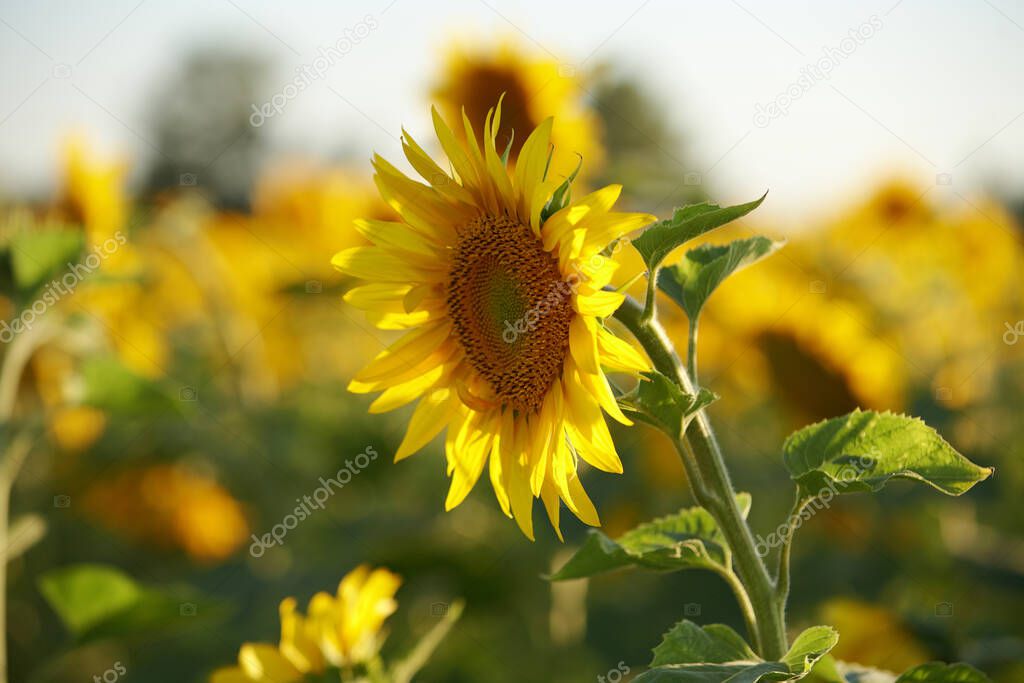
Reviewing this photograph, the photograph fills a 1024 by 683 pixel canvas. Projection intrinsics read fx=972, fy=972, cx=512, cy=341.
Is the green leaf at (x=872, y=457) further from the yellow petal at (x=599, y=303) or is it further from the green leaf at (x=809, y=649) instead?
the yellow petal at (x=599, y=303)

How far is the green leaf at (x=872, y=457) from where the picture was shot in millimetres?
923

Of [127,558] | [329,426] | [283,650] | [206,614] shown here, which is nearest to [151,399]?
[206,614]

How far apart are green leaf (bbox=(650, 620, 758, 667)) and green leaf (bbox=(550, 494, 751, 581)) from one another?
67 mm

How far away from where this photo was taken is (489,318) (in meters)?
1.30

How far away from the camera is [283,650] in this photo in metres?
1.52

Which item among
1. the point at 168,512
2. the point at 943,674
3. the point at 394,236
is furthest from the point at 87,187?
the point at 943,674

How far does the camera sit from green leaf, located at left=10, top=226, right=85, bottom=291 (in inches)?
74.4

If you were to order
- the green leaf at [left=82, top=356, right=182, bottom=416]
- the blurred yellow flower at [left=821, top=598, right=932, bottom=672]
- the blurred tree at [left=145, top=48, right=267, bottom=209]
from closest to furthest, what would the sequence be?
1. the blurred yellow flower at [left=821, top=598, right=932, bottom=672]
2. the green leaf at [left=82, top=356, right=182, bottom=416]
3. the blurred tree at [left=145, top=48, right=267, bottom=209]

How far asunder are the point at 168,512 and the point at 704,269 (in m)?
3.26

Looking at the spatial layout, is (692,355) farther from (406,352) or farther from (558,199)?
(406,352)

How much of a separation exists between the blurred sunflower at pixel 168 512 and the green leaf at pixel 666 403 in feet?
10.3

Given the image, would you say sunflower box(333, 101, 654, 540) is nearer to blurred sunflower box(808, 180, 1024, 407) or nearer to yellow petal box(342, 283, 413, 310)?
yellow petal box(342, 283, 413, 310)

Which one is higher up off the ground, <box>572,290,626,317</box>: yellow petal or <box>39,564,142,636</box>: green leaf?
<box>572,290,626,317</box>: yellow petal

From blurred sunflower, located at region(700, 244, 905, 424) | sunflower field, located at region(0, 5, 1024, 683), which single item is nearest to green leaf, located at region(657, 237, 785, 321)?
sunflower field, located at region(0, 5, 1024, 683)
